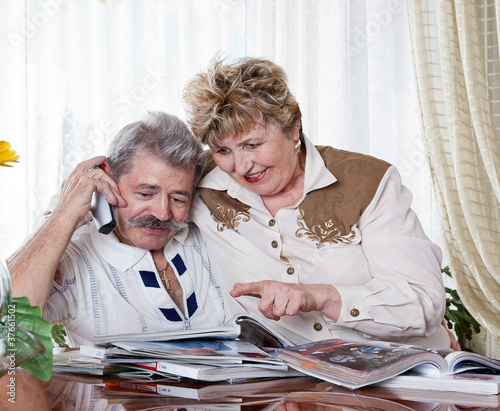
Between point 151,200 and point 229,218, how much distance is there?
0.26 meters

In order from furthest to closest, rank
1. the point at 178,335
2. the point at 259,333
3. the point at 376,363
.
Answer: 1. the point at 259,333
2. the point at 178,335
3. the point at 376,363

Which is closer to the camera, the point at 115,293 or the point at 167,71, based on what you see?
the point at 115,293

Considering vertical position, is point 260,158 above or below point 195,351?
above

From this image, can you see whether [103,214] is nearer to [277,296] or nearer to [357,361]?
[277,296]

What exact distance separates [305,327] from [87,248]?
0.69m

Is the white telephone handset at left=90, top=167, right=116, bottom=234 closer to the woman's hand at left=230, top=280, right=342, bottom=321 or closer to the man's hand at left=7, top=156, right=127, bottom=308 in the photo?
the man's hand at left=7, top=156, right=127, bottom=308

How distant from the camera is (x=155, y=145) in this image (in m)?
1.75

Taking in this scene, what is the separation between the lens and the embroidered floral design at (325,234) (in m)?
1.75

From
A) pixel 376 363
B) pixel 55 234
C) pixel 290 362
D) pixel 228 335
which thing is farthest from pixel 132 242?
pixel 376 363

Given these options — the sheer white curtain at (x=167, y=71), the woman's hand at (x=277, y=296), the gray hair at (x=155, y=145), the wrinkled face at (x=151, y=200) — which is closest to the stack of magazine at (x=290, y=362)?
the woman's hand at (x=277, y=296)

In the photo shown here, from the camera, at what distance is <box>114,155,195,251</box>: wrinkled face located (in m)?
1.73

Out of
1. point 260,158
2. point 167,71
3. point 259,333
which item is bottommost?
point 259,333

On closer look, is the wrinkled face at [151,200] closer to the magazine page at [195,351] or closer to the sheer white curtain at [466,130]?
the magazine page at [195,351]

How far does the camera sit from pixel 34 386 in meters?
1.06
